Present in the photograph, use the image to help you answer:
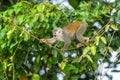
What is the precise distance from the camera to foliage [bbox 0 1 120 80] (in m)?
3.52

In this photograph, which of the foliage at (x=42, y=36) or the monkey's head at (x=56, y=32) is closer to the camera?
the monkey's head at (x=56, y=32)

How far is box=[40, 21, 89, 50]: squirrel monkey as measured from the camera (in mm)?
3439

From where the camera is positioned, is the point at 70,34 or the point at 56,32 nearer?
the point at 56,32

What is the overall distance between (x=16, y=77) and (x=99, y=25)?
0.94m

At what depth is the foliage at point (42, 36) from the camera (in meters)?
3.52

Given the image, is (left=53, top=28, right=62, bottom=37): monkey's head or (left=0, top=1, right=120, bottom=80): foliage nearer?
(left=53, top=28, right=62, bottom=37): monkey's head

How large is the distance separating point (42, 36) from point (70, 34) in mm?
251

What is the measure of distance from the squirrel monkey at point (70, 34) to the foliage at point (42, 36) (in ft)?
0.25

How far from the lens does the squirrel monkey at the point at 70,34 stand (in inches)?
135

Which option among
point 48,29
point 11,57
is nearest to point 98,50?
point 48,29

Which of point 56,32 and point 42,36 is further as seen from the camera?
point 42,36

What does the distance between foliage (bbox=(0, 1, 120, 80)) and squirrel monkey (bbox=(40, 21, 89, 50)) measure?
0.25ft

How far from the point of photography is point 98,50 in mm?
3697

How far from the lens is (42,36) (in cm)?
363
